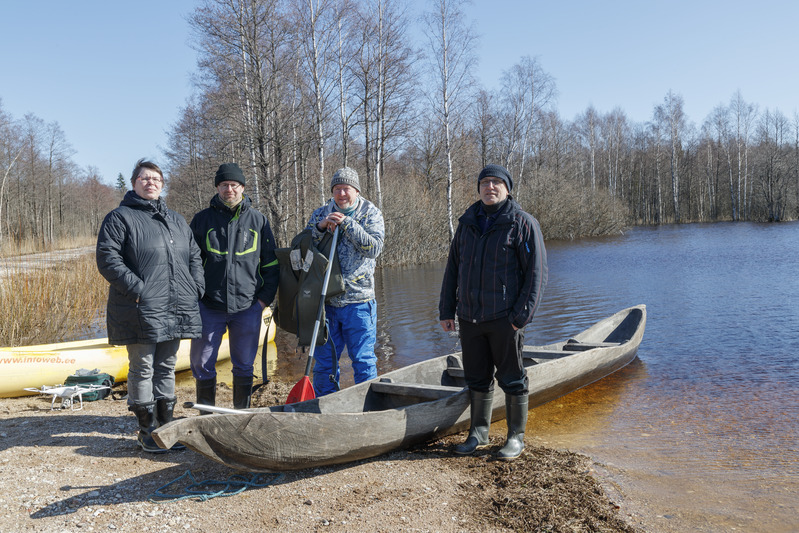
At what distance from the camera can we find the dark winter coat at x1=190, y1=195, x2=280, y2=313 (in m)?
4.10

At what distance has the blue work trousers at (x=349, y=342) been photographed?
4266mm

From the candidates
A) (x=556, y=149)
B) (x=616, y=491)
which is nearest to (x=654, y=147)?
(x=556, y=149)

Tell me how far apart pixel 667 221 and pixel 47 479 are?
5372 centimetres

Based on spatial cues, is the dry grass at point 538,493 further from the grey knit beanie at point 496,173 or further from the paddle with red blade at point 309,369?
the grey knit beanie at point 496,173

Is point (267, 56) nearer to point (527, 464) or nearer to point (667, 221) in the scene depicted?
point (527, 464)

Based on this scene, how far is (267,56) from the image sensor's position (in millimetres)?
14383

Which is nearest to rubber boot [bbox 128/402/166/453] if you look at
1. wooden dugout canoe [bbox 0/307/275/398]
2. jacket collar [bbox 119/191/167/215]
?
jacket collar [bbox 119/191/167/215]

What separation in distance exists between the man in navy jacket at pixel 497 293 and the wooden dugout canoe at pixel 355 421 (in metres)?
0.30

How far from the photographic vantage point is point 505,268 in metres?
3.71

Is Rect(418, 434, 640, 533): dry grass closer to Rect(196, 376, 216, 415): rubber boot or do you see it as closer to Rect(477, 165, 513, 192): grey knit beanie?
Rect(196, 376, 216, 415): rubber boot

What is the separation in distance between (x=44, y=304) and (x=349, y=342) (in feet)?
18.1

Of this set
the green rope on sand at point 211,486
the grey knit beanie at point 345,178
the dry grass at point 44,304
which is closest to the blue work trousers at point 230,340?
the green rope on sand at point 211,486

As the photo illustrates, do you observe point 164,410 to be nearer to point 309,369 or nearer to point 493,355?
point 309,369

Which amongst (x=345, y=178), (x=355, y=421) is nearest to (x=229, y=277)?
(x=345, y=178)
